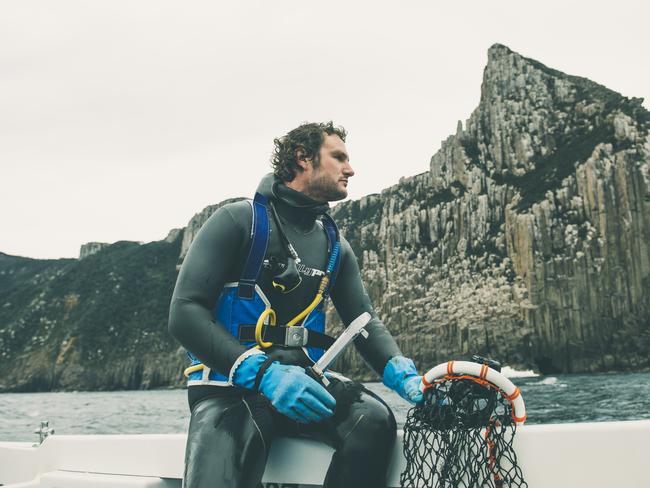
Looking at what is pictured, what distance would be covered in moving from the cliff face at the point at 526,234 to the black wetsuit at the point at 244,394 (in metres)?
122

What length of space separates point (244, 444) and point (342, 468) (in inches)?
17.1

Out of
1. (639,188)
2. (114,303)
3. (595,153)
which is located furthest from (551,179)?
(114,303)

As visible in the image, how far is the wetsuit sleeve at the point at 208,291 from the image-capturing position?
2666 mm

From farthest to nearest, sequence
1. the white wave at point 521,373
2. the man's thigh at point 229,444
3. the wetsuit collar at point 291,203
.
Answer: the white wave at point 521,373 → the wetsuit collar at point 291,203 → the man's thigh at point 229,444

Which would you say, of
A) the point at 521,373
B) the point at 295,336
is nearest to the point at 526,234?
the point at 521,373

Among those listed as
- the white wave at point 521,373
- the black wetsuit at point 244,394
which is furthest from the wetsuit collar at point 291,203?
the white wave at point 521,373

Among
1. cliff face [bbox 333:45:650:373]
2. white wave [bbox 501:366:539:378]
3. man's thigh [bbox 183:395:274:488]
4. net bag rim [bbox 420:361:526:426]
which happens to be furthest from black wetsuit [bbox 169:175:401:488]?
white wave [bbox 501:366:539:378]

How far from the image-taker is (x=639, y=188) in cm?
11281

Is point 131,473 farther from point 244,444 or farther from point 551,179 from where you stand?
point 551,179

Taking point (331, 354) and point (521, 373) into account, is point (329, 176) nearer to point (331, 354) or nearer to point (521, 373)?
point (331, 354)

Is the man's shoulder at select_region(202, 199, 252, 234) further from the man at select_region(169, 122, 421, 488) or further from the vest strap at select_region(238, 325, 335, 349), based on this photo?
the vest strap at select_region(238, 325, 335, 349)

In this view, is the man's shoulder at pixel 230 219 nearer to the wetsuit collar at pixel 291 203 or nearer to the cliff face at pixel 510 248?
the wetsuit collar at pixel 291 203

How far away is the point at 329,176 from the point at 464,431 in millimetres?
1483

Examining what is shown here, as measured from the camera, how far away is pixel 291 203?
3.19 metres
